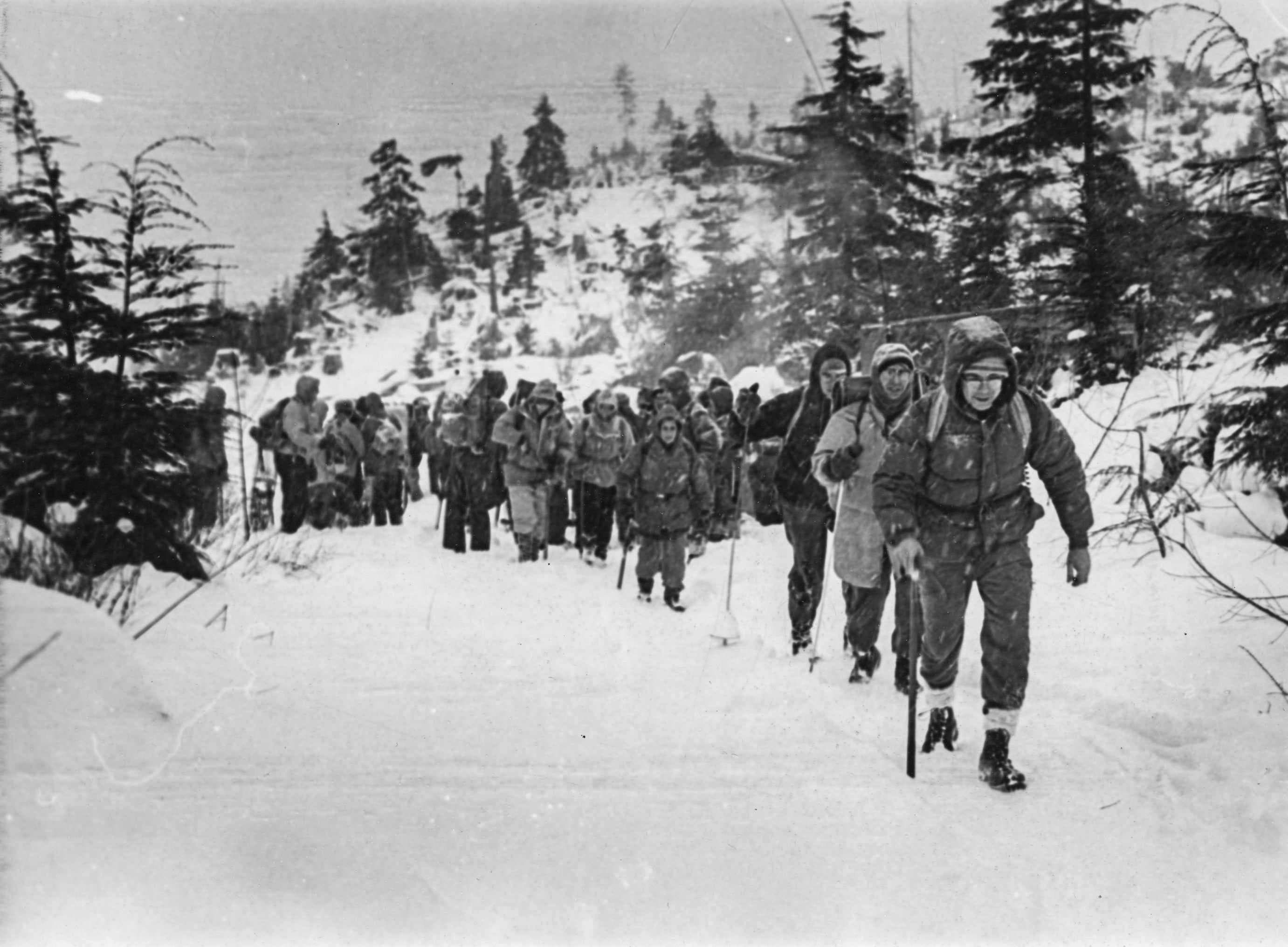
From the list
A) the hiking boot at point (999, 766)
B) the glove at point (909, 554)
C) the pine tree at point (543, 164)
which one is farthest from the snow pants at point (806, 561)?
the pine tree at point (543, 164)

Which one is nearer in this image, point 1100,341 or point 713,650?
point 713,650

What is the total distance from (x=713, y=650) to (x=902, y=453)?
2595 mm

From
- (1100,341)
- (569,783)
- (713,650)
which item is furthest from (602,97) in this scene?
(1100,341)

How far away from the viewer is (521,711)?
4422mm

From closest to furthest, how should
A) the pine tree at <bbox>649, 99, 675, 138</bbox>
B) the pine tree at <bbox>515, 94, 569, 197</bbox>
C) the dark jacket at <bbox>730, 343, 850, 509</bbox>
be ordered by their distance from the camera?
the dark jacket at <bbox>730, 343, 850, 509</bbox>
the pine tree at <bbox>649, 99, 675, 138</bbox>
the pine tree at <bbox>515, 94, 569, 197</bbox>

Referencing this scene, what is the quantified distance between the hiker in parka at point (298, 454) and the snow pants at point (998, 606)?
8.91 m

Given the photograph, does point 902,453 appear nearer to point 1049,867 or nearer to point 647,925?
point 1049,867

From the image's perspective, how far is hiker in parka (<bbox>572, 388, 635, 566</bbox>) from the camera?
1023 cm

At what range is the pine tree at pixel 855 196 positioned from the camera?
18.6 metres

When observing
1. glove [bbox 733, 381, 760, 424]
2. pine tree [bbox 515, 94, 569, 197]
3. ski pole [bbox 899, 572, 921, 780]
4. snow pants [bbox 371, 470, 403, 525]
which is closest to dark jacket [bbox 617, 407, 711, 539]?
glove [bbox 733, 381, 760, 424]

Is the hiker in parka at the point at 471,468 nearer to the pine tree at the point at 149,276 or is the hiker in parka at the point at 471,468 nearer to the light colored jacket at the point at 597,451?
the light colored jacket at the point at 597,451

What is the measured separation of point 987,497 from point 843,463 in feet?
4.59

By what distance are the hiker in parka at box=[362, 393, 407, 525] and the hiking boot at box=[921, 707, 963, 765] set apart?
9.94m

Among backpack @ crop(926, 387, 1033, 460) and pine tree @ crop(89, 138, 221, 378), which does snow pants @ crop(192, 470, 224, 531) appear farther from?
backpack @ crop(926, 387, 1033, 460)
